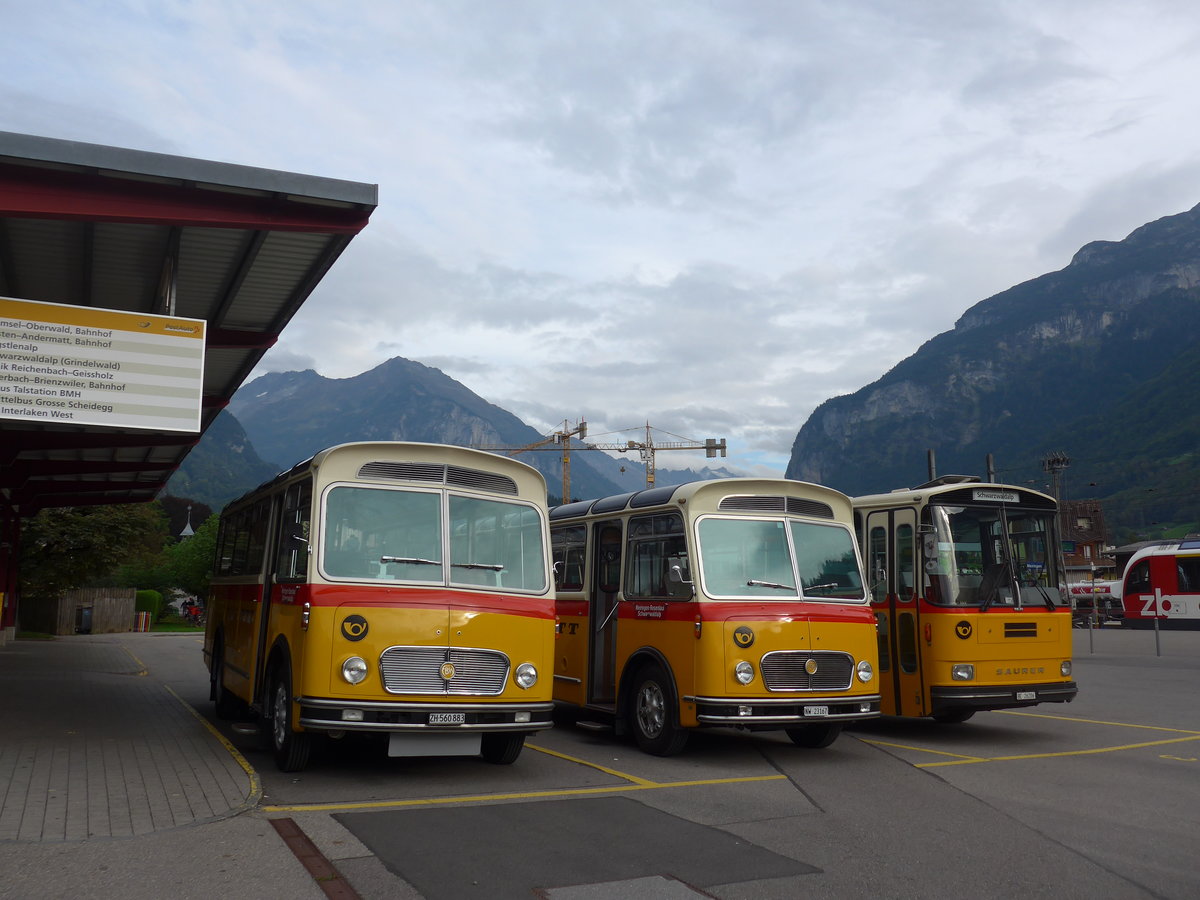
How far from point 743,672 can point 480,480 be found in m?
3.10

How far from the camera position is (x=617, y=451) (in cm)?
13038

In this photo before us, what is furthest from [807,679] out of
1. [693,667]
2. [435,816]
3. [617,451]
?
[617,451]

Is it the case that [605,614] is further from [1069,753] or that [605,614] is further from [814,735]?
[1069,753]

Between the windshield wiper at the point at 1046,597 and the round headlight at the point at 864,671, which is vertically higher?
the windshield wiper at the point at 1046,597

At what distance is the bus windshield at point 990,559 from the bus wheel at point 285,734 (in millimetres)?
7040

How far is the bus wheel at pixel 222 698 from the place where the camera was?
1364 centimetres

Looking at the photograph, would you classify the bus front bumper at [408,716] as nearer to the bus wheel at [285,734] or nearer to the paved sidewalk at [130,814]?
the bus wheel at [285,734]

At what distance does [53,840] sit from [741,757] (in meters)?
6.59

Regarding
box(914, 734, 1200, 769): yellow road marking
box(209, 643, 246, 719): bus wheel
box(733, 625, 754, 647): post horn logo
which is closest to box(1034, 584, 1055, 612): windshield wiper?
box(914, 734, 1200, 769): yellow road marking

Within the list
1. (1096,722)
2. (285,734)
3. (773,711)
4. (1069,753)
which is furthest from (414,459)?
(1096,722)

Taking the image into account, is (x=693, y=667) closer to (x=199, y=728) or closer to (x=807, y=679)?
(x=807, y=679)

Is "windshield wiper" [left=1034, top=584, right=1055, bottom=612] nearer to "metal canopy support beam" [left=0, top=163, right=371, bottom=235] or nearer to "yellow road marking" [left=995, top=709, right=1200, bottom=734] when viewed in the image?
"yellow road marking" [left=995, top=709, right=1200, bottom=734]

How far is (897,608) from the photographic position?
12.5m

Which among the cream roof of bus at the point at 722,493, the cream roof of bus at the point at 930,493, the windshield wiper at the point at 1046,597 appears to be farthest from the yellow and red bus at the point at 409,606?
the windshield wiper at the point at 1046,597
